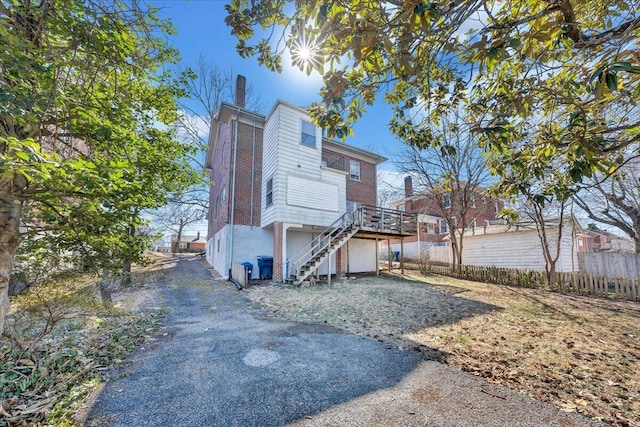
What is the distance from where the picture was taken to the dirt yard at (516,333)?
3322 mm

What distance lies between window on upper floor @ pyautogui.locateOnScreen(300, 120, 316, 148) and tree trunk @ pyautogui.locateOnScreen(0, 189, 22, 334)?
11.5 meters

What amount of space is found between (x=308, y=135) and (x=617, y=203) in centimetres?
1590

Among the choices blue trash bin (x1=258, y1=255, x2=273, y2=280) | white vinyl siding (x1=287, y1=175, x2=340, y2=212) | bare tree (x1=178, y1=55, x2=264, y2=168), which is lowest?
blue trash bin (x1=258, y1=255, x2=273, y2=280)

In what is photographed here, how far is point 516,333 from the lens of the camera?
18.3ft

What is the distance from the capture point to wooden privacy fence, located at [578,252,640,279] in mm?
13164

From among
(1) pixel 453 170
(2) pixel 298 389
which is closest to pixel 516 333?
(2) pixel 298 389

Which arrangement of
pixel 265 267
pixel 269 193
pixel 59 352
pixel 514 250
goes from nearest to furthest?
1. pixel 59 352
2. pixel 265 267
3. pixel 269 193
4. pixel 514 250

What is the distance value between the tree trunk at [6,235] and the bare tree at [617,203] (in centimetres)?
1771

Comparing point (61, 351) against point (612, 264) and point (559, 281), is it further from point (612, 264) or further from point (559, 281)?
point (612, 264)

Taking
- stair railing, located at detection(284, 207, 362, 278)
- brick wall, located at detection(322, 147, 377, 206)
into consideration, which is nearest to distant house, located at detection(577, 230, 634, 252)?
brick wall, located at detection(322, 147, 377, 206)

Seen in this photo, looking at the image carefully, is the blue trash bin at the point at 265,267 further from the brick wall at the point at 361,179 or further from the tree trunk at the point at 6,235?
the tree trunk at the point at 6,235

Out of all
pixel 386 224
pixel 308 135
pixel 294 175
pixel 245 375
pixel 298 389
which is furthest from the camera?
pixel 386 224

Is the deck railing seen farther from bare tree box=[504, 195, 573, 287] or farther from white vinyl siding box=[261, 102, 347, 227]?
bare tree box=[504, 195, 573, 287]

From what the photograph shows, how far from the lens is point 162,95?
5.21 metres
